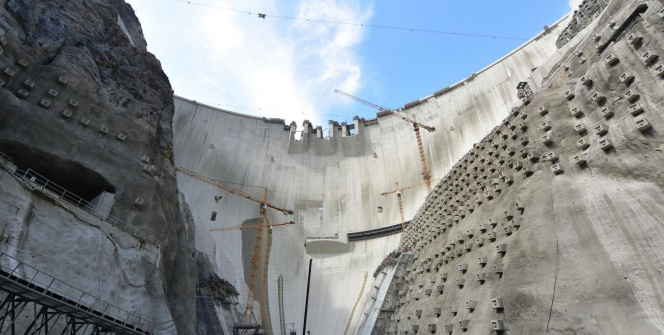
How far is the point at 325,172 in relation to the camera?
38750mm

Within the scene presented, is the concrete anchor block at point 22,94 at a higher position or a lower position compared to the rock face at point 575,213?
higher

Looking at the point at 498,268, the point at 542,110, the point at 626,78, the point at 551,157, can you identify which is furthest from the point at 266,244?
the point at 626,78

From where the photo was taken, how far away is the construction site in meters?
9.37

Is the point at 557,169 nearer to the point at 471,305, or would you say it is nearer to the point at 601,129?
the point at 601,129

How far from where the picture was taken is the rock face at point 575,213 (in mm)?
8555

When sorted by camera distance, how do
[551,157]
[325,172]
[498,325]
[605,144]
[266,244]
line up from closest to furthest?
[605,144] < [498,325] < [551,157] < [266,244] < [325,172]

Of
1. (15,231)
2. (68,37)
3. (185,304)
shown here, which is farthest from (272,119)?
(15,231)

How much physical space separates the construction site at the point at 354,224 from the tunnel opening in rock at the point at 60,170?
0.21 feet

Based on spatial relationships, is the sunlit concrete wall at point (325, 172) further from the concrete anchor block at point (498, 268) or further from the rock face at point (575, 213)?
the concrete anchor block at point (498, 268)

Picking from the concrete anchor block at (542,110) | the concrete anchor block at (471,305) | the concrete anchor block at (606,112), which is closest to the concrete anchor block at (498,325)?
the concrete anchor block at (471,305)

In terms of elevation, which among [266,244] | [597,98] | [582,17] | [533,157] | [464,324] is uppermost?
[582,17]

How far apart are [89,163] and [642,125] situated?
1853 centimetres

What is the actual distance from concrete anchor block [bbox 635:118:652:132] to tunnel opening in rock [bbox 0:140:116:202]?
17932 millimetres

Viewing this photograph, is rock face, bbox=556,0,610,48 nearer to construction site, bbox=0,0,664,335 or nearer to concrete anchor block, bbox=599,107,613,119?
construction site, bbox=0,0,664,335
